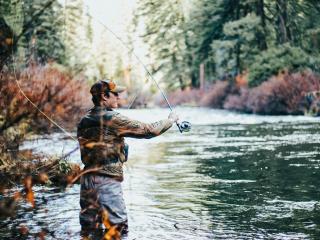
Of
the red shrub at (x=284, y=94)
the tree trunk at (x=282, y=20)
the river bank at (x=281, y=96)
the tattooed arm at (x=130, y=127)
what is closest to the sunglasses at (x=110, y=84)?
the tattooed arm at (x=130, y=127)

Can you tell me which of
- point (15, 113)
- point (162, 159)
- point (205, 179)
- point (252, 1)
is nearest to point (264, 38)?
point (252, 1)

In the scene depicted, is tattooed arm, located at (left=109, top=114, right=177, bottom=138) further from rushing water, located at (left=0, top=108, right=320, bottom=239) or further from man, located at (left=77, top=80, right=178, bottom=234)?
rushing water, located at (left=0, top=108, right=320, bottom=239)

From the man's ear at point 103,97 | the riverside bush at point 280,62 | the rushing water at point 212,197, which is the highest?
the riverside bush at point 280,62

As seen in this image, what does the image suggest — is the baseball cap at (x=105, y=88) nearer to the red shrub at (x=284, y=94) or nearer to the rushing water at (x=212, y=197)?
the rushing water at (x=212, y=197)

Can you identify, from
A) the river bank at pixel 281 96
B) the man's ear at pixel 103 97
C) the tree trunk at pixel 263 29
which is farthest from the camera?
the tree trunk at pixel 263 29

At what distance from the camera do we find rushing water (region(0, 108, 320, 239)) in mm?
5766

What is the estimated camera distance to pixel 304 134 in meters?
15.3

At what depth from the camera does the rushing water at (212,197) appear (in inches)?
227

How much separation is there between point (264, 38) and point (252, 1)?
236 centimetres

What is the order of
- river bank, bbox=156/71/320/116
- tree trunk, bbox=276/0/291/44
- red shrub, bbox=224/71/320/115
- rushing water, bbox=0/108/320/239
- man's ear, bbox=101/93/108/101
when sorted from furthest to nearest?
1. tree trunk, bbox=276/0/291/44
2. red shrub, bbox=224/71/320/115
3. river bank, bbox=156/71/320/116
4. rushing water, bbox=0/108/320/239
5. man's ear, bbox=101/93/108/101

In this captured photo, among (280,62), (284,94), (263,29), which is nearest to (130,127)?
(284,94)

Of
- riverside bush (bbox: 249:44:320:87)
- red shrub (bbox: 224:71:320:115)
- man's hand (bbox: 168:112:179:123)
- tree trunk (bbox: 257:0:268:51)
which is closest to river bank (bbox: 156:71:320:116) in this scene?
red shrub (bbox: 224:71:320:115)

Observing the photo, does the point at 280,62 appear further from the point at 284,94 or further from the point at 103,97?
the point at 103,97

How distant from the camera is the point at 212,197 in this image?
24.7 feet
